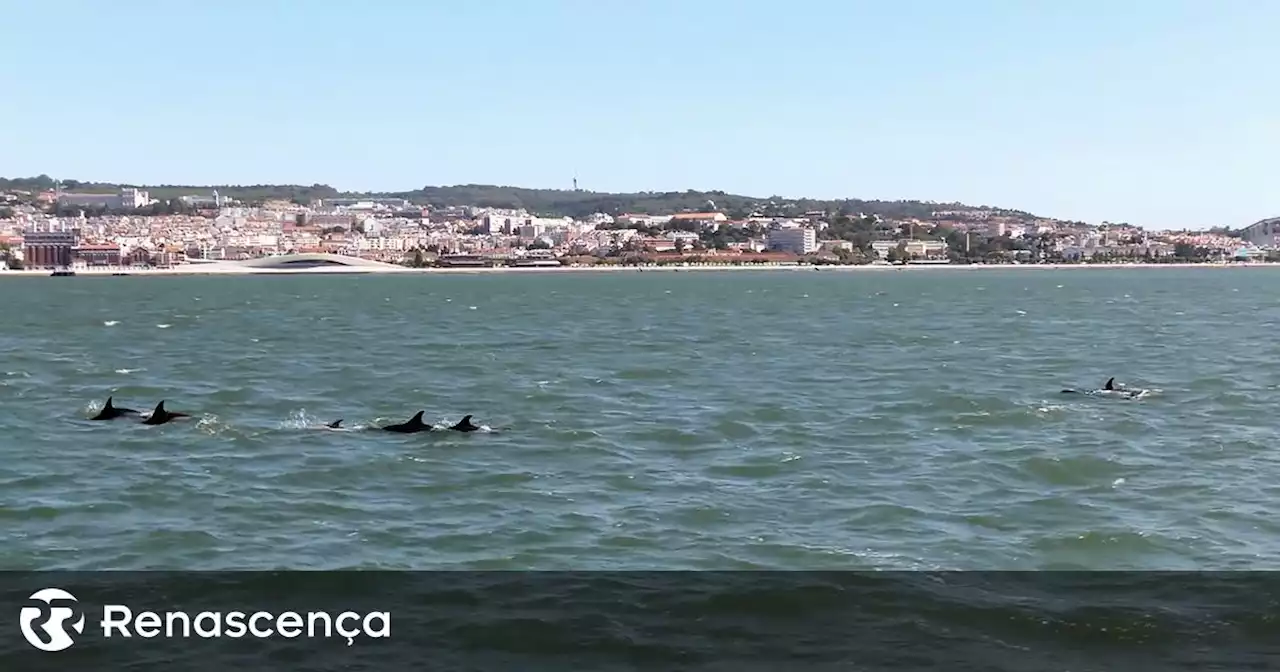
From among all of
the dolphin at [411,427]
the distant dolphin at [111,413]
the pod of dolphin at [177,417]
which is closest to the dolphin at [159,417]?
→ the pod of dolphin at [177,417]

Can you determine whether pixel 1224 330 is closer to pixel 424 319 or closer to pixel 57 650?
pixel 424 319

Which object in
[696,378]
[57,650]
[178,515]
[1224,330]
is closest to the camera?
[57,650]

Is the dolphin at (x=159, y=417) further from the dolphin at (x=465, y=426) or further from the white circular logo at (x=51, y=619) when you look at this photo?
the white circular logo at (x=51, y=619)

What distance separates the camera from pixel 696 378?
157 ft

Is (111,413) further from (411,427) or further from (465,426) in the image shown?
(465,426)

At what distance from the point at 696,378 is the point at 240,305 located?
3103 inches

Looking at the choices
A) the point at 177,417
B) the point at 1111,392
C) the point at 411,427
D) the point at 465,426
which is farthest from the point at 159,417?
the point at 1111,392

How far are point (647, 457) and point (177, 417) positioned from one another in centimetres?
1275

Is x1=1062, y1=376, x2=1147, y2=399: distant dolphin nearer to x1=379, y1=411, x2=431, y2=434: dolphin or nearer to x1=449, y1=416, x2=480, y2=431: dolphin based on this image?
x1=449, y1=416, x2=480, y2=431: dolphin

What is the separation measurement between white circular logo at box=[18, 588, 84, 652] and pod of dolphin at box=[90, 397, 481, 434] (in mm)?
14757

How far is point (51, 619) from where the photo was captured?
17.6m

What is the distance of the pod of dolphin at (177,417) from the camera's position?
33.5m

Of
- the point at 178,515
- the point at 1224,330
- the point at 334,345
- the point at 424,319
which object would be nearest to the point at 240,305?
the point at 424,319

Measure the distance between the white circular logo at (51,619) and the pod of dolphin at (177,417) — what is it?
14.8 m
